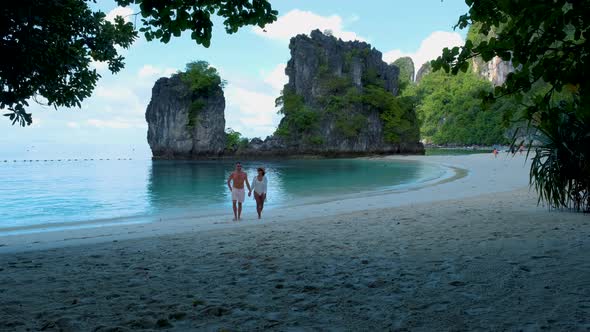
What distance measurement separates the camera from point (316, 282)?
459cm

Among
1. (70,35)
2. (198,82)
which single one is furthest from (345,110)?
(70,35)

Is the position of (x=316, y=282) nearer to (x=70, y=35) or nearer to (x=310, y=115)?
(x=70, y=35)

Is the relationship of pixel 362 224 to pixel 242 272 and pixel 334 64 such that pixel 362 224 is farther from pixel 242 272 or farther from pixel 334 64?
pixel 334 64

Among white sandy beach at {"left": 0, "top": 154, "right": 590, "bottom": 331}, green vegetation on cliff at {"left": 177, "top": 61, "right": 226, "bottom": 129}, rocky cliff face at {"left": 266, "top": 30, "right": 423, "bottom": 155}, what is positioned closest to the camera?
white sandy beach at {"left": 0, "top": 154, "right": 590, "bottom": 331}

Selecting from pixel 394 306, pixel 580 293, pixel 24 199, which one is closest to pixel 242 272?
pixel 394 306

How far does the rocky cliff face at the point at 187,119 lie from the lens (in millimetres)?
74250

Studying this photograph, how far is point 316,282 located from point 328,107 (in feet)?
241

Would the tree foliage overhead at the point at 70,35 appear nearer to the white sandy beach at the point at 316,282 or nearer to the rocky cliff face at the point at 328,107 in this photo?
the white sandy beach at the point at 316,282

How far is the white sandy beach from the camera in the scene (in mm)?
3504

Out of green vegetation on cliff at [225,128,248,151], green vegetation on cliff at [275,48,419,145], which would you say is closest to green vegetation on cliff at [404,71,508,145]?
green vegetation on cliff at [275,48,419,145]

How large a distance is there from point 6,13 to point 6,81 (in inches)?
38.1

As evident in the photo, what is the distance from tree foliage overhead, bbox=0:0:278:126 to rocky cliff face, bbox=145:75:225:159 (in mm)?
68973

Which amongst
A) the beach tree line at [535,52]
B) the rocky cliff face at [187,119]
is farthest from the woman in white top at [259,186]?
the rocky cliff face at [187,119]

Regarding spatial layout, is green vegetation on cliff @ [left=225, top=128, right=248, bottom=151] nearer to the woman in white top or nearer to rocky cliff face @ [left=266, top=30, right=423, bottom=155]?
rocky cliff face @ [left=266, top=30, right=423, bottom=155]
